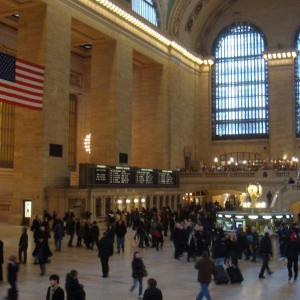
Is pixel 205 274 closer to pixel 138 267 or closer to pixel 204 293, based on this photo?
pixel 204 293

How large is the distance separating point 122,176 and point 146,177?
2873mm

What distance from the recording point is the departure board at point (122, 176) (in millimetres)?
26247

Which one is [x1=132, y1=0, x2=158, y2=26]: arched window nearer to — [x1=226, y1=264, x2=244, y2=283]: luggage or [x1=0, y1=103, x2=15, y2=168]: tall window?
[x1=0, y1=103, x2=15, y2=168]: tall window

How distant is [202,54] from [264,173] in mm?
15347

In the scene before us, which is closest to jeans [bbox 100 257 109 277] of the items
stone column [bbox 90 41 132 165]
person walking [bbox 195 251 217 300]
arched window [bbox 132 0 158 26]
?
person walking [bbox 195 251 217 300]

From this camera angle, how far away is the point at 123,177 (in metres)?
27.2

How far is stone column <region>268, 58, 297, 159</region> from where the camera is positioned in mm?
41406

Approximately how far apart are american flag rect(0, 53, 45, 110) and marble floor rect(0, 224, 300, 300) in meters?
6.90

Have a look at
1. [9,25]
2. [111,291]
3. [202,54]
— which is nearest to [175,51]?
[202,54]

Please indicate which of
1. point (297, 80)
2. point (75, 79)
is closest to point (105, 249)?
point (75, 79)

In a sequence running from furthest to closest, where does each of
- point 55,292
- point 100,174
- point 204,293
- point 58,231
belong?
point 100,174
point 58,231
point 204,293
point 55,292

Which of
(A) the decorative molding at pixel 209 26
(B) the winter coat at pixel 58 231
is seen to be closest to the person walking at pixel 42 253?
(B) the winter coat at pixel 58 231

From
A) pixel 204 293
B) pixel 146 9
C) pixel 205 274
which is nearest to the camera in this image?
pixel 204 293

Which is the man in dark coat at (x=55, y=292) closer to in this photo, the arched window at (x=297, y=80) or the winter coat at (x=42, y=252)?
the winter coat at (x=42, y=252)
